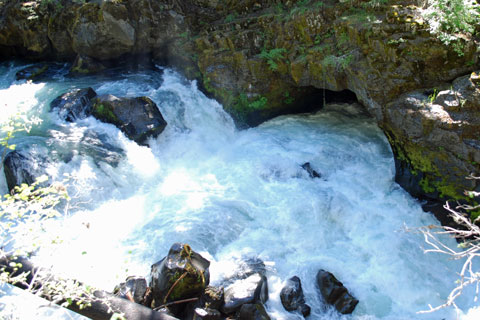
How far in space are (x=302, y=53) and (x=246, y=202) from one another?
4191mm

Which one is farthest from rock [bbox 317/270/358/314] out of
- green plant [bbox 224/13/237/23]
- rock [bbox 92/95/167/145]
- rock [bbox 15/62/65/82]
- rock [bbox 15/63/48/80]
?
rock [bbox 15/63/48/80]

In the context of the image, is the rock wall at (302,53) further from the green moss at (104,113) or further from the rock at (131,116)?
the green moss at (104,113)

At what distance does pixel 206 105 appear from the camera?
997 centimetres

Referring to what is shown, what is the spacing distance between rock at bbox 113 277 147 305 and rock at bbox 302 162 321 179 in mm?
4148

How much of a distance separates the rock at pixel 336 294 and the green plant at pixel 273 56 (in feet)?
19.0

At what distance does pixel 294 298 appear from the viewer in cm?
509

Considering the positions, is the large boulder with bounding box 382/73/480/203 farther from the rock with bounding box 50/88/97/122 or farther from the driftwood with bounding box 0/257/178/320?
the rock with bounding box 50/88/97/122

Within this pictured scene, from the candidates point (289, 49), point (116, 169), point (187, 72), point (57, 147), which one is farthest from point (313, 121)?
point (57, 147)

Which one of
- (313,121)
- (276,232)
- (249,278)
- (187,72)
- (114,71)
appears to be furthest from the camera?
(114,71)

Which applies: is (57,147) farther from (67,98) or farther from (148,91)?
(148,91)

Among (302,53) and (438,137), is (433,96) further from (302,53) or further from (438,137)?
(302,53)

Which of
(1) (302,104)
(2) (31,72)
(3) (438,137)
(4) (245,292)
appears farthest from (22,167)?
(3) (438,137)

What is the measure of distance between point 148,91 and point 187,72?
148cm

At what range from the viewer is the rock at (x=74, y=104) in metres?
8.79
